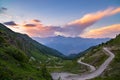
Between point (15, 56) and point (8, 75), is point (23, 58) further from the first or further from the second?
point (8, 75)

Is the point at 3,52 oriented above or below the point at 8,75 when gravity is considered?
above

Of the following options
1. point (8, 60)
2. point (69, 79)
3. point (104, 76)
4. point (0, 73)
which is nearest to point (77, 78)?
point (69, 79)

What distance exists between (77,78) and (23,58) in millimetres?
66073

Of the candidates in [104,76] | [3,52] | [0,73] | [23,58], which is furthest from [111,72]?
[0,73]

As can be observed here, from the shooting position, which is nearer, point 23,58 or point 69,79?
point 23,58

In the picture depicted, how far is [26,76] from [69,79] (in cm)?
7890

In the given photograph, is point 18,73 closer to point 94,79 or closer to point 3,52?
point 3,52

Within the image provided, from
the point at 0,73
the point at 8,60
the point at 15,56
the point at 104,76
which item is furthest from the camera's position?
the point at 104,76

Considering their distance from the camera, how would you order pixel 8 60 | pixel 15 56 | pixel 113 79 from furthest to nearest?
pixel 113 79 < pixel 15 56 < pixel 8 60

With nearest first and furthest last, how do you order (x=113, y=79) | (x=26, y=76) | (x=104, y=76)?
(x=26, y=76)
(x=113, y=79)
(x=104, y=76)

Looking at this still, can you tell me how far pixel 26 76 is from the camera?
2594 inches

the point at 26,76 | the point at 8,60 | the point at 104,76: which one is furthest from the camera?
the point at 104,76

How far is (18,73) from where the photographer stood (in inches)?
2603

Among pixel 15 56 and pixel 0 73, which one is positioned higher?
pixel 15 56
